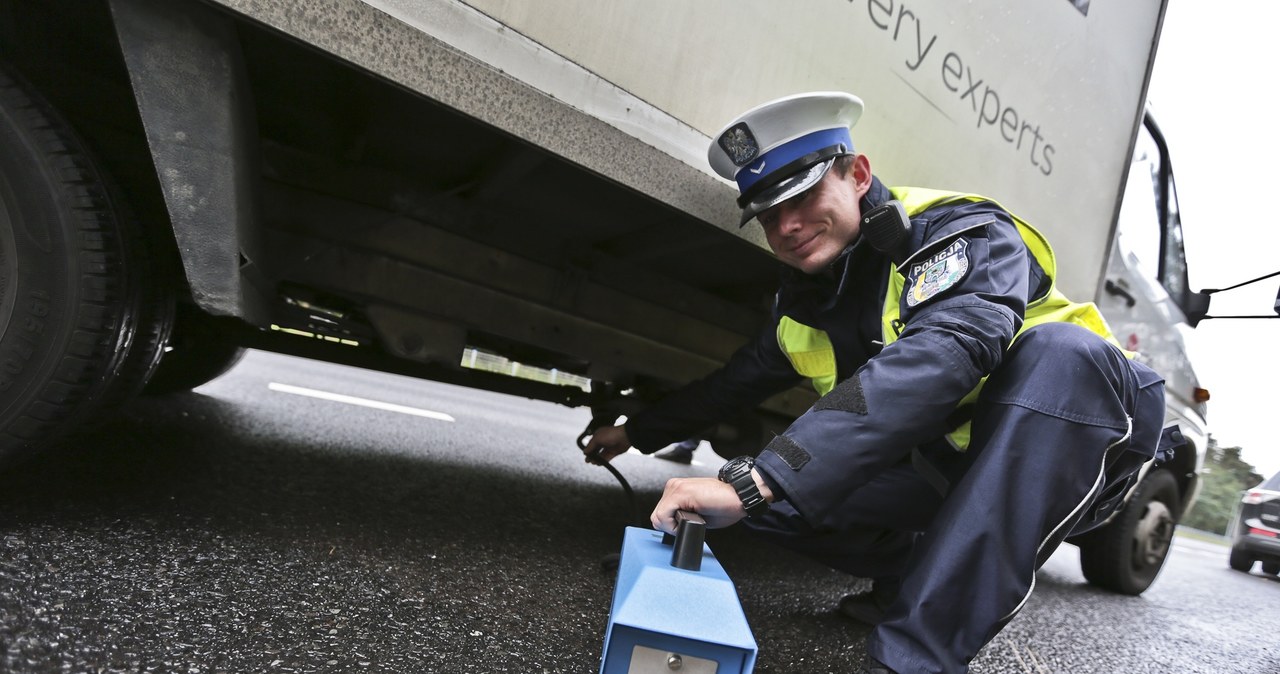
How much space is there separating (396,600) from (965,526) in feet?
3.12

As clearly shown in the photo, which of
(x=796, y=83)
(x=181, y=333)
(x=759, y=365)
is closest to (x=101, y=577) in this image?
(x=181, y=333)

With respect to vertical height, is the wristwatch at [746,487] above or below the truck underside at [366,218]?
below

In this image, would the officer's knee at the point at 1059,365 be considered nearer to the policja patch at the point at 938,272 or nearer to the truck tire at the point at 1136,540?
the policja patch at the point at 938,272

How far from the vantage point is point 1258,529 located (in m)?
6.04

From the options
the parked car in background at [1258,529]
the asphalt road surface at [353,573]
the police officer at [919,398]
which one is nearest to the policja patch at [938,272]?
the police officer at [919,398]

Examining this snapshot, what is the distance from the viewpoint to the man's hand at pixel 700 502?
0.96 m

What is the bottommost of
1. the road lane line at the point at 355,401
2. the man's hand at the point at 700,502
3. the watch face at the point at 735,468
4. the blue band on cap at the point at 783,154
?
the road lane line at the point at 355,401

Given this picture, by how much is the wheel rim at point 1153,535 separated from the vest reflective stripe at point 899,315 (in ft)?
6.30

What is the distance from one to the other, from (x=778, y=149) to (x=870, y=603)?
1144 mm

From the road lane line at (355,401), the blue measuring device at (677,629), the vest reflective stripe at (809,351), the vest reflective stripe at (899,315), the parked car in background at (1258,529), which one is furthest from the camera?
the parked car in background at (1258,529)

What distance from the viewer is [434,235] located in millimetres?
1602

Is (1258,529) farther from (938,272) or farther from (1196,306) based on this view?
(938,272)

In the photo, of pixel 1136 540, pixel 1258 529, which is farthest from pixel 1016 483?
pixel 1258 529

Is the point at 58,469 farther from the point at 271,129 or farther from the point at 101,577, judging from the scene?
the point at 271,129
